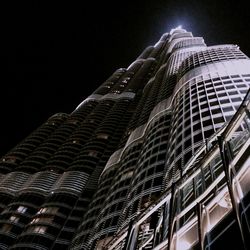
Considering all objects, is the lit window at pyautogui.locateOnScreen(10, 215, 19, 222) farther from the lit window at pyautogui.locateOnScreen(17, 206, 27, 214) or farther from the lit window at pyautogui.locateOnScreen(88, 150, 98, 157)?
the lit window at pyautogui.locateOnScreen(88, 150, 98, 157)

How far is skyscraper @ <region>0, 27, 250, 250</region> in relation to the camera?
1084cm

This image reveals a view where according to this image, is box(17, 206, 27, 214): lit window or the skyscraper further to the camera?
box(17, 206, 27, 214): lit window

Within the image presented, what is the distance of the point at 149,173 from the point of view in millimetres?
44125

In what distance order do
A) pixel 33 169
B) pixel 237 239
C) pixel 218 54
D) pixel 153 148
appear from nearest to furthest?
pixel 237 239
pixel 153 148
pixel 218 54
pixel 33 169

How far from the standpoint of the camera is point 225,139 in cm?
1109

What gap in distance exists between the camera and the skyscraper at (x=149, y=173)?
1084 cm

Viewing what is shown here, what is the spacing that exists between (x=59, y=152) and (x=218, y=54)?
143ft

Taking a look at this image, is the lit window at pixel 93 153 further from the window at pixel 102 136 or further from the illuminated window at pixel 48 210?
the illuminated window at pixel 48 210

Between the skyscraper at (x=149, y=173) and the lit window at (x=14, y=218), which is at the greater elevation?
the skyscraper at (x=149, y=173)

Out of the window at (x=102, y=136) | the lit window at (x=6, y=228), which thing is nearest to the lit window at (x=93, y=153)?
the window at (x=102, y=136)

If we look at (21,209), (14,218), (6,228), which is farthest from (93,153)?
(6,228)

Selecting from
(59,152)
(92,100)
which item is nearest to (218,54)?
(59,152)

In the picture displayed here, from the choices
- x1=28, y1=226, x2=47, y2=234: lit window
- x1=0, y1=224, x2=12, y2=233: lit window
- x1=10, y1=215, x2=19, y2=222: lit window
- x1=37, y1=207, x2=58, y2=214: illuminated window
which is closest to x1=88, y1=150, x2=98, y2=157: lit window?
x1=37, y1=207, x2=58, y2=214: illuminated window

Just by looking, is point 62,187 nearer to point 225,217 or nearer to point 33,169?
point 33,169
